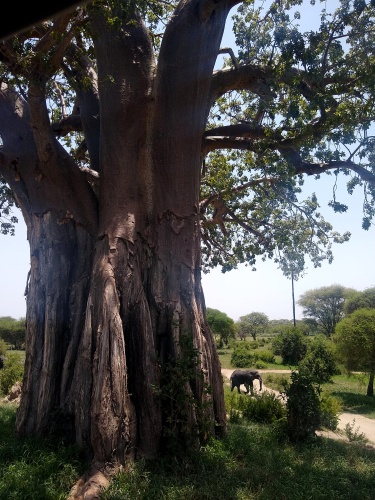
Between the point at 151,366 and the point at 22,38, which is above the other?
the point at 22,38

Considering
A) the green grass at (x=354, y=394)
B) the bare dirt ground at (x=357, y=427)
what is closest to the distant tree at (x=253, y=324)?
the green grass at (x=354, y=394)

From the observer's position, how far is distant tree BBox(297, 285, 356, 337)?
1835 inches

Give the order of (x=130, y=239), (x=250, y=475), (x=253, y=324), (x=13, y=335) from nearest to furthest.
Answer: (x=250, y=475) → (x=130, y=239) → (x=13, y=335) → (x=253, y=324)

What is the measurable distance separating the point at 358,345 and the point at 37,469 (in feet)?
58.6

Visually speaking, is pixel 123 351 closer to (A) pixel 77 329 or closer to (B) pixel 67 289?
(A) pixel 77 329

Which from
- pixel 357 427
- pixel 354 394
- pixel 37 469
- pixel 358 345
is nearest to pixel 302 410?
pixel 37 469

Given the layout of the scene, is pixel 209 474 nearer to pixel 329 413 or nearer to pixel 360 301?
pixel 329 413

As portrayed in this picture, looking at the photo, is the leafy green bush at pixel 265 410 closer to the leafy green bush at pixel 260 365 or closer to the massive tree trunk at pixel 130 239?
the massive tree trunk at pixel 130 239

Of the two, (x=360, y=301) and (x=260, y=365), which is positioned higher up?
(x=360, y=301)

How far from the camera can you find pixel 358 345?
19938 millimetres

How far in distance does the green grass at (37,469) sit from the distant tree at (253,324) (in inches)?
2139

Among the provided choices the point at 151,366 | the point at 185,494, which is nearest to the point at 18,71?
the point at 151,366

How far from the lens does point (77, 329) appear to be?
6184 mm

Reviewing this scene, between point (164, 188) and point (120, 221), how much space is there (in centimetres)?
89
